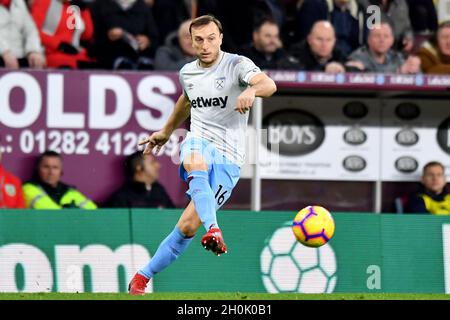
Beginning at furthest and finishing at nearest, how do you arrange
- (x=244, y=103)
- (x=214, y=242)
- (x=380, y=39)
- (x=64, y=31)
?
1. (x=380, y=39)
2. (x=64, y=31)
3. (x=214, y=242)
4. (x=244, y=103)

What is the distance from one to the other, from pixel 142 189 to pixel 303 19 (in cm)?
314

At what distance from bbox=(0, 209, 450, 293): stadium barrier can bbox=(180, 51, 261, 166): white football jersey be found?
2.43 m

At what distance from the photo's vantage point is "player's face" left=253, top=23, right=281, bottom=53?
14586mm

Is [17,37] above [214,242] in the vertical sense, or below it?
above

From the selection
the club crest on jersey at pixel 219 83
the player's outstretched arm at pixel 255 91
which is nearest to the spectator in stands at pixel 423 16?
the club crest on jersey at pixel 219 83

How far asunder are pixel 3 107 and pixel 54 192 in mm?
1350

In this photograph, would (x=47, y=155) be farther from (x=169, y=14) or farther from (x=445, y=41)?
(x=445, y=41)

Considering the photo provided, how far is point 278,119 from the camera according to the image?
52.4 feet

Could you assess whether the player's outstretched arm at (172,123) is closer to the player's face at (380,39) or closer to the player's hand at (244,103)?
the player's hand at (244,103)

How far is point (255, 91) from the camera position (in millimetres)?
9172

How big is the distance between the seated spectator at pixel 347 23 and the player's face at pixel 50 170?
3971mm

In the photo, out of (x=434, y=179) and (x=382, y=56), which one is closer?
(x=434, y=179)

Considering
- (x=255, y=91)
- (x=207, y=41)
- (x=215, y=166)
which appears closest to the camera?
(x=255, y=91)

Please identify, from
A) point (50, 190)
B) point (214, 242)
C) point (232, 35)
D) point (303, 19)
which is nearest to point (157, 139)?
point (214, 242)
